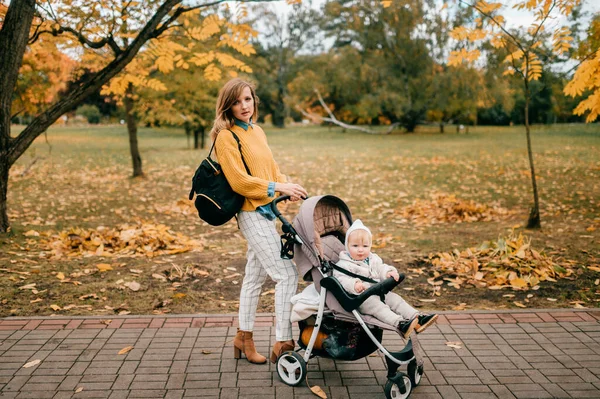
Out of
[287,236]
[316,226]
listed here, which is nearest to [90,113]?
[316,226]

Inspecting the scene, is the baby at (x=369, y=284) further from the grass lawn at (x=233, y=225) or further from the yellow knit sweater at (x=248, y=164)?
the grass lawn at (x=233, y=225)

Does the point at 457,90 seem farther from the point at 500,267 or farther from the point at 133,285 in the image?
the point at 133,285

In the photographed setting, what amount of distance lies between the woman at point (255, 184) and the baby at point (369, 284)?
437 millimetres

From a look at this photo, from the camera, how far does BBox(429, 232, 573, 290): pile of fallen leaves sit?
20.7ft

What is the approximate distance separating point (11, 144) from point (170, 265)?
318 centimetres

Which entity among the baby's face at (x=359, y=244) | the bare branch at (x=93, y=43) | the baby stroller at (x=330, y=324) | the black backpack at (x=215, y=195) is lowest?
the baby stroller at (x=330, y=324)

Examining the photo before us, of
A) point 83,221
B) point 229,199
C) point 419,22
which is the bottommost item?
point 83,221

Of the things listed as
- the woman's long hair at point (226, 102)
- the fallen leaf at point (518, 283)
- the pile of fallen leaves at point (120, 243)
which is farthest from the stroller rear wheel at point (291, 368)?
the pile of fallen leaves at point (120, 243)

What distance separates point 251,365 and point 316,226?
1.18m

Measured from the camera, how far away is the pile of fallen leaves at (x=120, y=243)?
304 inches

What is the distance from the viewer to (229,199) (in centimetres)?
402

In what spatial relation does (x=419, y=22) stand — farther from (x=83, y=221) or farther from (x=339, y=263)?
(x=339, y=263)

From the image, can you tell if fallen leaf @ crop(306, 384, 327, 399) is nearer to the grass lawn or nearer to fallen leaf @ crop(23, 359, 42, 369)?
the grass lawn

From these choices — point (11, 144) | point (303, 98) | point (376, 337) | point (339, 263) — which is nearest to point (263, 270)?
point (339, 263)
